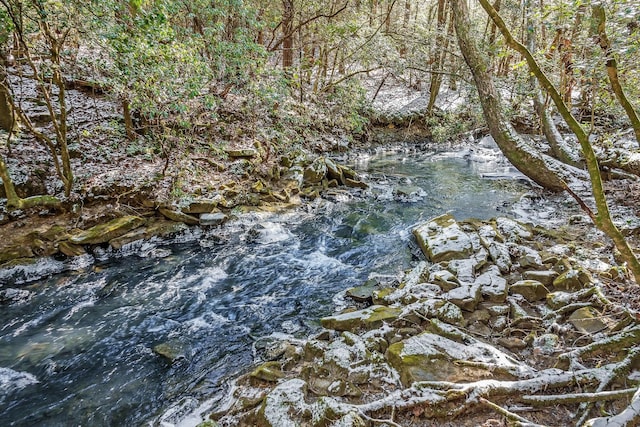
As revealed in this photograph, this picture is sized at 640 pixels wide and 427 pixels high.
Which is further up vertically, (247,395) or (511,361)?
(511,361)

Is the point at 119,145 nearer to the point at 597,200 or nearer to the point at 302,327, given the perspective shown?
the point at 302,327

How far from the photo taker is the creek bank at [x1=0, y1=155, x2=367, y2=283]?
6.15 meters

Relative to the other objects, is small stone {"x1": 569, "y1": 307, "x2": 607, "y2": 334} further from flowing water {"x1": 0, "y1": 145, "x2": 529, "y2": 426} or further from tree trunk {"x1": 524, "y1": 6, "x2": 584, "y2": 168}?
tree trunk {"x1": 524, "y1": 6, "x2": 584, "y2": 168}

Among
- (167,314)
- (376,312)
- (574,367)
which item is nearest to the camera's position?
(574,367)

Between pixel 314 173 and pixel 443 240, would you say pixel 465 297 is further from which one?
pixel 314 173

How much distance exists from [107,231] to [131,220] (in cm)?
50

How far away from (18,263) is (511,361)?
733 cm

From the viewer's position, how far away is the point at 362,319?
4297 millimetres

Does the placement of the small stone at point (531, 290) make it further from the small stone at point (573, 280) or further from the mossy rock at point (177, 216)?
the mossy rock at point (177, 216)

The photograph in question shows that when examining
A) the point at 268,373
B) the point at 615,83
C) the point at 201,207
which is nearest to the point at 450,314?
the point at 268,373

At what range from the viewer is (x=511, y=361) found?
319 cm

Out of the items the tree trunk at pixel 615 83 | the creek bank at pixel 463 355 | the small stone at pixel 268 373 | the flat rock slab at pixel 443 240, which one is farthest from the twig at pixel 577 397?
the flat rock slab at pixel 443 240

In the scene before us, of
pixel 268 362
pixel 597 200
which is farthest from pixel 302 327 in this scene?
pixel 597 200

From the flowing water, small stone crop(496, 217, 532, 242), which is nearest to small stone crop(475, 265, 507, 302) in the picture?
small stone crop(496, 217, 532, 242)
